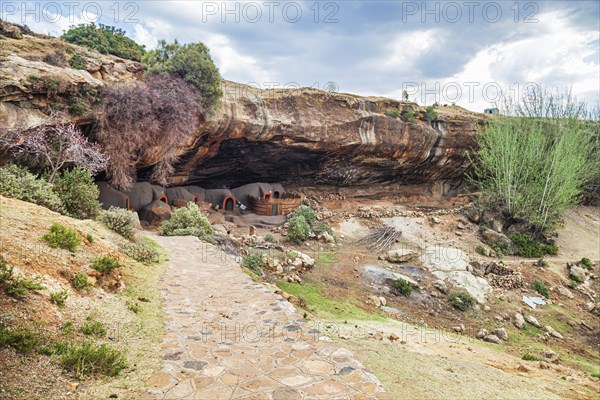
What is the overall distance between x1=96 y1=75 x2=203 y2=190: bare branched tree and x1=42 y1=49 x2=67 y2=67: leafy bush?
151 centimetres

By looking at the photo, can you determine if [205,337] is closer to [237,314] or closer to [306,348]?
[237,314]

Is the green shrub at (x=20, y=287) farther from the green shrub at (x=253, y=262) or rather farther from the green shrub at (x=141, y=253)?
the green shrub at (x=253, y=262)

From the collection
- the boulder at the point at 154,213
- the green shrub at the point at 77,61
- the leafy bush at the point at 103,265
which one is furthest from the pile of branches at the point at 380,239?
the green shrub at the point at 77,61

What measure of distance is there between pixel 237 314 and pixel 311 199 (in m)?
18.2

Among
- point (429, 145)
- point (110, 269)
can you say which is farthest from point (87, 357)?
point (429, 145)

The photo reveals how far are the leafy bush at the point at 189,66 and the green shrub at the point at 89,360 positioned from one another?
13.1m

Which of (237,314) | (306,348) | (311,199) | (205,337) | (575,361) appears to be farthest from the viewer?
(311,199)

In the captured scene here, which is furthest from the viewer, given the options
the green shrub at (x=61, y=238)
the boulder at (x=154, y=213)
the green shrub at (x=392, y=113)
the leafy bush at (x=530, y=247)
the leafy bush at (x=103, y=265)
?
the green shrub at (x=392, y=113)

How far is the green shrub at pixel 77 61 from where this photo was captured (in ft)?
39.8

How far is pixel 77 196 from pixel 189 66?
290 inches

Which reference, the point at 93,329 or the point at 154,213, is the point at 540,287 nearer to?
the point at 93,329

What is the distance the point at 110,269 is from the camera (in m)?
5.82

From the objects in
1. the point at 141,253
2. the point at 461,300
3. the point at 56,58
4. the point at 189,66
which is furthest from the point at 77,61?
the point at 461,300

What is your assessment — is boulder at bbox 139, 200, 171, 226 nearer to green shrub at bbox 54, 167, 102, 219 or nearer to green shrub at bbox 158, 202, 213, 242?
green shrub at bbox 158, 202, 213, 242
